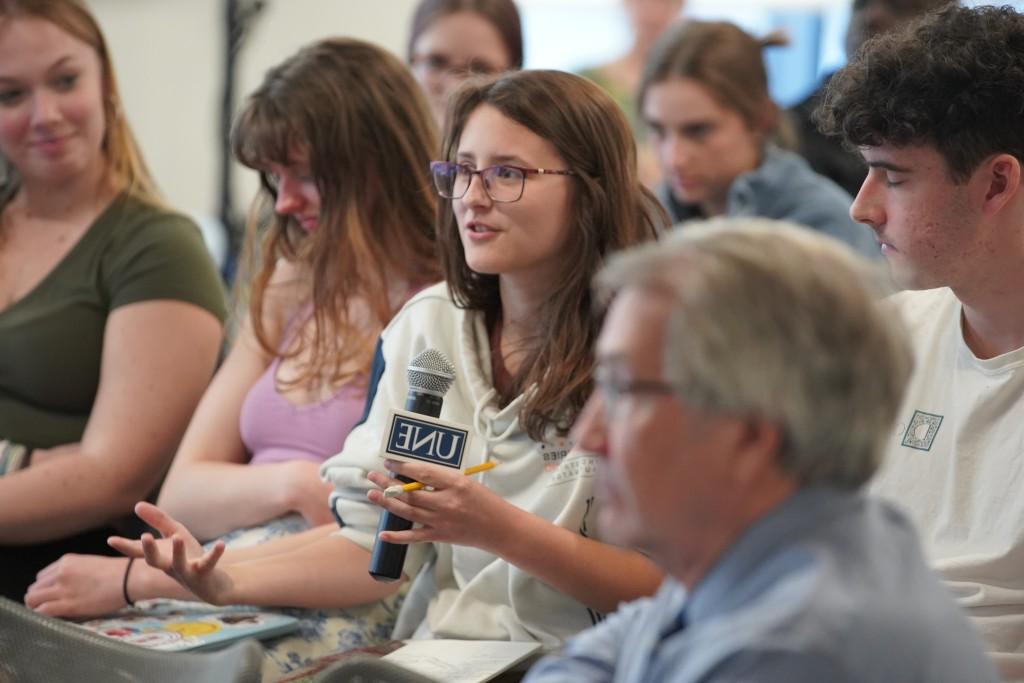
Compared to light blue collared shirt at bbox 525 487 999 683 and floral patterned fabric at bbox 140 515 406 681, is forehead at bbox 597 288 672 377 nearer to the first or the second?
light blue collared shirt at bbox 525 487 999 683

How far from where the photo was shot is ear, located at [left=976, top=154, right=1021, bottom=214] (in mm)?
→ 1745

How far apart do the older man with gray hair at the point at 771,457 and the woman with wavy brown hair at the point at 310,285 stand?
128cm

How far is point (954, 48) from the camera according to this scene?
5.89 feet

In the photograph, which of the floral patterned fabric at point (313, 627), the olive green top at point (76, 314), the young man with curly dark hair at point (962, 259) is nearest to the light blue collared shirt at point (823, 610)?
the young man with curly dark hair at point (962, 259)

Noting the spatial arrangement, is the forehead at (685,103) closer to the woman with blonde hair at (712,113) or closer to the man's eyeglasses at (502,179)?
the woman with blonde hair at (712,113)

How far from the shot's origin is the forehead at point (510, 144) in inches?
76.7

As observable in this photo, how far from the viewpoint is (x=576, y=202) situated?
1.97m

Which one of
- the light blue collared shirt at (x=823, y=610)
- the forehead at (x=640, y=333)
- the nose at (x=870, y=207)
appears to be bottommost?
the light blue collared shirt at (x=823, y=610)

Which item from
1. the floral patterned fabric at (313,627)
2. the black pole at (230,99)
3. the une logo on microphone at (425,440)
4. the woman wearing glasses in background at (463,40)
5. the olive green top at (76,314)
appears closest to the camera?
the une logo on microphone at (425,440)

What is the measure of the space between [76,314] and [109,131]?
449 mm

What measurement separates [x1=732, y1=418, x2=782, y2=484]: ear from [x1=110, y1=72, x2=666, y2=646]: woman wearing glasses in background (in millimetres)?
774

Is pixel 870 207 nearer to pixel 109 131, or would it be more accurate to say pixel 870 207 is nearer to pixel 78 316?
pixel 78 316

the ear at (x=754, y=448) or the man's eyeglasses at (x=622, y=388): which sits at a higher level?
the man's eyeglasses at (x=622, y=388)

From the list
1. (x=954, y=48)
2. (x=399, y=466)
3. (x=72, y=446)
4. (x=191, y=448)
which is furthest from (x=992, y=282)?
(x=72, y=446)
